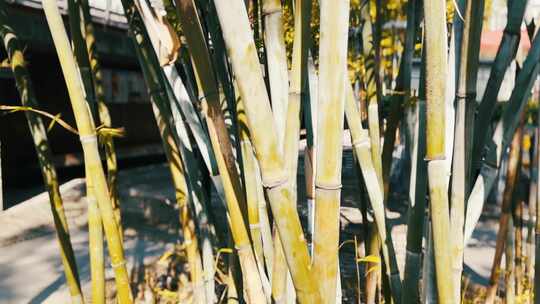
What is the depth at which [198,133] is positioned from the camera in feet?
3.01

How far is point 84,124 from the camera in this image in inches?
34.2

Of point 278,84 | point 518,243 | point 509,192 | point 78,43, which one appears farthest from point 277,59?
point 518,243

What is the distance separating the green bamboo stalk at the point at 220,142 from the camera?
649 millimetres

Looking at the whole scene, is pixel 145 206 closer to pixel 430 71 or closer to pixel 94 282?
pixel 94 282

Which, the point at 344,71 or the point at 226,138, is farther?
the point at 226,138

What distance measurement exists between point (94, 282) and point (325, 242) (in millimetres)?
563

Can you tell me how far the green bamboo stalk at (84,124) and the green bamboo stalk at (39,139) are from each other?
0.23 m

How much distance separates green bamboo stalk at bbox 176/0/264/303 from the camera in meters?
0.65

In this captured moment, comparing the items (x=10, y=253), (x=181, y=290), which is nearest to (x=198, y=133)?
(x=181, y=290)

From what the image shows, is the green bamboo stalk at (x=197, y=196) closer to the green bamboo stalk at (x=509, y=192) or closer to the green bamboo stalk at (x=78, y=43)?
the green bamboo stalk at (x=78, y=43)

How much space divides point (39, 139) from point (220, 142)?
57 centimetres

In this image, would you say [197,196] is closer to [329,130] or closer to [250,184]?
[250,184]

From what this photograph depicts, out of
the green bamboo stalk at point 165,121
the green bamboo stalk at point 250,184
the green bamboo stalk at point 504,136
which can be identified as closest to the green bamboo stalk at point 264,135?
the green bamboo stalk at point 250,184

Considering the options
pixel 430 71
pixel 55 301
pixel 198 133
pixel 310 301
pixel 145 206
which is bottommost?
pixel 145 206
